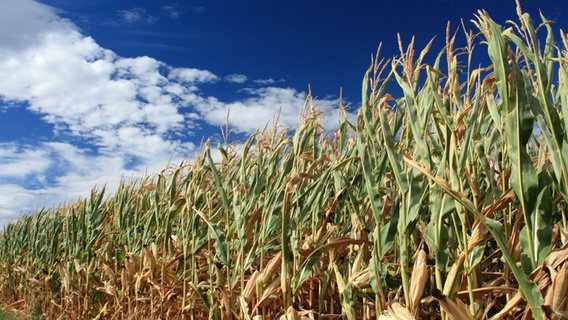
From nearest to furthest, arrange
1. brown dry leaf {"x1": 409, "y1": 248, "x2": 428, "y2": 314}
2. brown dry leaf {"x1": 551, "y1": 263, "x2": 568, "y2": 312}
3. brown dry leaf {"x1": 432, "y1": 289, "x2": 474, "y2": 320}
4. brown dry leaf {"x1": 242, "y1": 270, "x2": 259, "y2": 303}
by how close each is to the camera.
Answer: brown dry leaf {"x1": 551, "y1": 263, "x2": 568, "y2": 312} < brown dry leaf {"x1": 432, "y1": 289, "x2": 474, "y2": 320} < brown dry leaf {"x1": 409, "y1": 248, "x2": 428, "y2": 314} < brown dry leaf {"x1": 242, "y1": 270, "x2": 259, "y2": 303}

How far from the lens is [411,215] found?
72.7 inches

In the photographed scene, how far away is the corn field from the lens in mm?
1588

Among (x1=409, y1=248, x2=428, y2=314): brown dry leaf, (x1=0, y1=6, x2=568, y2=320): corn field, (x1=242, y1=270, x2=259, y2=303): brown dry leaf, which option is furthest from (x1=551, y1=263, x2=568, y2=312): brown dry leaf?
(x1=242, y1=270, x2=259, y2=303): brown dry leaf

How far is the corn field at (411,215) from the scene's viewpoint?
5.21ft

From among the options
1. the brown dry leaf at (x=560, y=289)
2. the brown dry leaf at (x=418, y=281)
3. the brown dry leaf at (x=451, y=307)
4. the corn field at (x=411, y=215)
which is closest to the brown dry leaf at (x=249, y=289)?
the corn field at (x=411, y=215)

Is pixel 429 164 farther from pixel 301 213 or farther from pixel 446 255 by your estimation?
pixel 301 213

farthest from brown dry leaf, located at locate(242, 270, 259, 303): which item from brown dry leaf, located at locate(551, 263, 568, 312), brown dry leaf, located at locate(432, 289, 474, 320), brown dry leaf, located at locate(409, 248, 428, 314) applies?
brown dry leaf, located at locate(551, 263, 568, 312)

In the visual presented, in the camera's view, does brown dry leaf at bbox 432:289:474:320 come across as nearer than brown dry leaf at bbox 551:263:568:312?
No

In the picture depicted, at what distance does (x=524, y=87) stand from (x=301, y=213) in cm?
123

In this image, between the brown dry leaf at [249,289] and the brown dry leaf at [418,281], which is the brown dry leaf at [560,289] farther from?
the brown dry leaf at [249,289]

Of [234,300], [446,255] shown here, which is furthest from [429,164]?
[234,300]

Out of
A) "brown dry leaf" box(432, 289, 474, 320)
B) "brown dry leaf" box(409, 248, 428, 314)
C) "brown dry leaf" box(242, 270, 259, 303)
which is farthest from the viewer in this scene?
"brown dry leaf" box(242, 270, 259, 303)

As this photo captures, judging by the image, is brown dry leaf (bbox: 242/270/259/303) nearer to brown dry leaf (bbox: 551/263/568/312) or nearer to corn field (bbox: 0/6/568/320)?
corn field (bbox: 0/6/568/320)

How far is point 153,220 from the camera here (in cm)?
411
